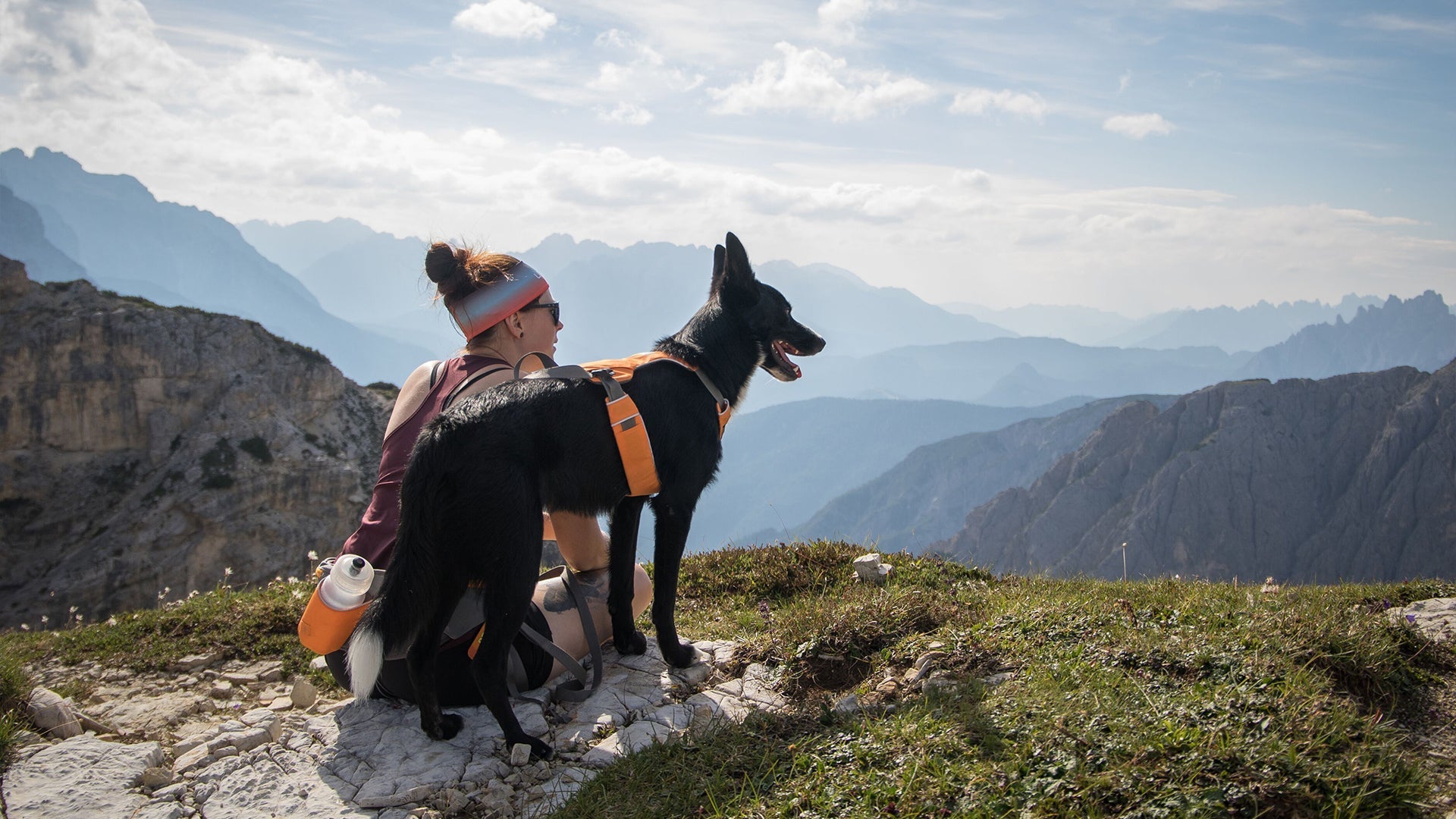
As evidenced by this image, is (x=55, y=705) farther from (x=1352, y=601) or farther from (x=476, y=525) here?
(x=1352, y=601)

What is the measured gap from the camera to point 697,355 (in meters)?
5.09

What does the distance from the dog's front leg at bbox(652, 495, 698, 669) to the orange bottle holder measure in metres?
1.74

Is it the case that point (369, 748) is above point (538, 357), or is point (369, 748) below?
below

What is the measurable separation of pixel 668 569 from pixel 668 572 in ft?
0.08

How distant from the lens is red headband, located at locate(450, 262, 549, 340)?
4910 millimetres

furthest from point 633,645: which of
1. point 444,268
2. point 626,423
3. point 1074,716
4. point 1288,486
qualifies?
point 1288,486

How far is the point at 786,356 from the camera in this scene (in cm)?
549

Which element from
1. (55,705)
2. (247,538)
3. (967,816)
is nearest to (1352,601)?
(967,816)

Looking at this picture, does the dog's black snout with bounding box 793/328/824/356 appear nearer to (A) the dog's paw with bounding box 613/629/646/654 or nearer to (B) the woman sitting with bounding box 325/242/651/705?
(B) the woman sitting with bounding box 325/242/651/705

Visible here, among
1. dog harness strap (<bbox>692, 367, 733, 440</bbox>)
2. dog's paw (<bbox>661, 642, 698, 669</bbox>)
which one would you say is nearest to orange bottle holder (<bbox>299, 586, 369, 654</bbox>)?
dog's paw (<bbox>661, 642, 698, 669</bbox>)

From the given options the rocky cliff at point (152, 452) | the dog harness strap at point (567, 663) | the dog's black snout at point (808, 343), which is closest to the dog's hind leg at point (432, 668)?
the dog harness strap at point (567, 663)

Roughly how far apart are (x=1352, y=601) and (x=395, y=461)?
6.57 meters

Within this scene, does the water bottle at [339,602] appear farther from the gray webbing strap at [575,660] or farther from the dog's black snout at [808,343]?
the dog's black snout at [808,343]

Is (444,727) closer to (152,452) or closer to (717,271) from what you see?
(717,271)
